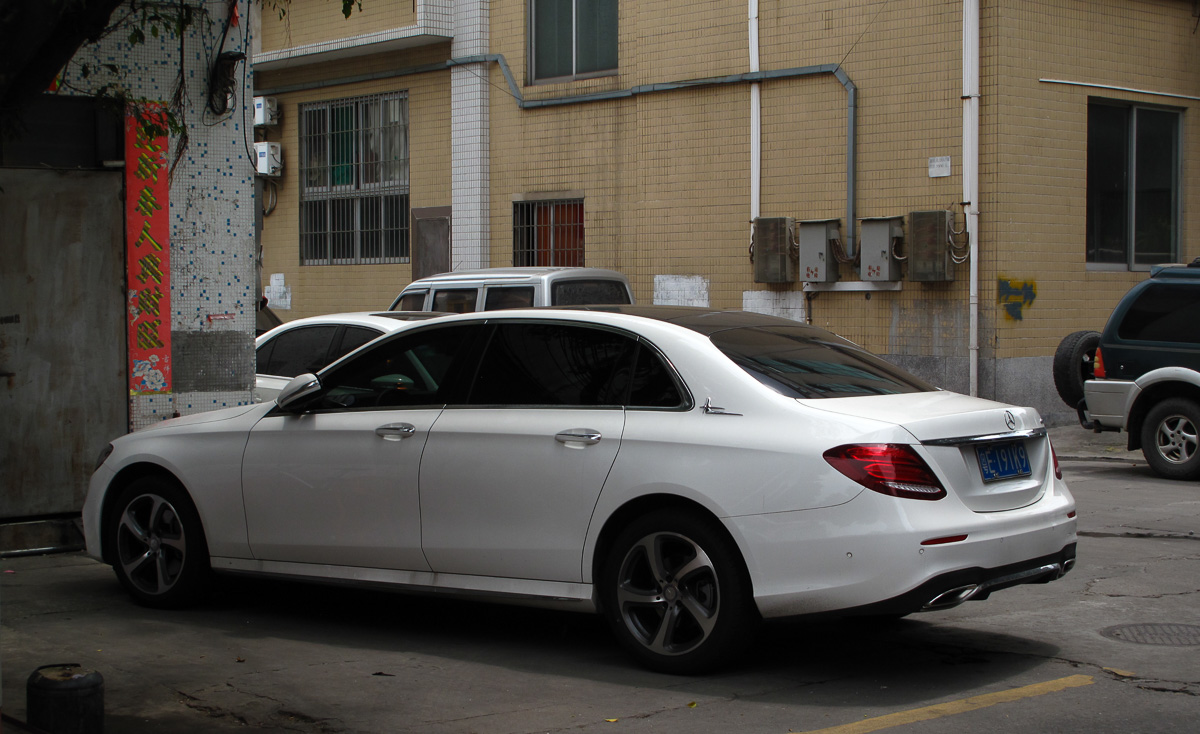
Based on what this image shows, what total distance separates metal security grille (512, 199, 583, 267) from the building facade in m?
0.03

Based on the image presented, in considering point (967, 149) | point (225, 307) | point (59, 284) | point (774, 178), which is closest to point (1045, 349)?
point (967, 149)

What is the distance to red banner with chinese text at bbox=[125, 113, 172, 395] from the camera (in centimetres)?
920

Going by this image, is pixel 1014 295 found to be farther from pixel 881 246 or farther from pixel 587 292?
pixel 587 292

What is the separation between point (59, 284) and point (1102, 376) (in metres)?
9.21

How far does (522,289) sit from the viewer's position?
13211 millimetres

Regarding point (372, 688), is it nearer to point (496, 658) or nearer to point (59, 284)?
point (496, 658)

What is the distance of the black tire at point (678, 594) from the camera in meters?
5.44

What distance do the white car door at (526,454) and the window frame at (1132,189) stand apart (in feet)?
39.9

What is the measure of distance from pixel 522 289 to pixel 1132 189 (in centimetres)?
878

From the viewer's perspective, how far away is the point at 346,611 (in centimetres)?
719

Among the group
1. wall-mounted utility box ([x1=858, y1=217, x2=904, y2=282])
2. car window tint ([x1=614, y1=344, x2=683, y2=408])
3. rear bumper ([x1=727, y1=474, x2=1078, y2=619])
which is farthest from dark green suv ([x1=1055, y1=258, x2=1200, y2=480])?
car window tint ([x1=614, y1=344, x2=683, y2=408])

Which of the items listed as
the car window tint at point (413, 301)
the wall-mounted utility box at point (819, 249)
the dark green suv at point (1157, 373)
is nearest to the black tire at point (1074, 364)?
the dark green suv at point (1157, 373)

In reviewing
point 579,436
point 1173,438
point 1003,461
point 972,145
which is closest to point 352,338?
point 579,436

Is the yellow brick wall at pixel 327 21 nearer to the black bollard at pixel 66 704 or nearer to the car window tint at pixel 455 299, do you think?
the car window tint at pixel 455 299
